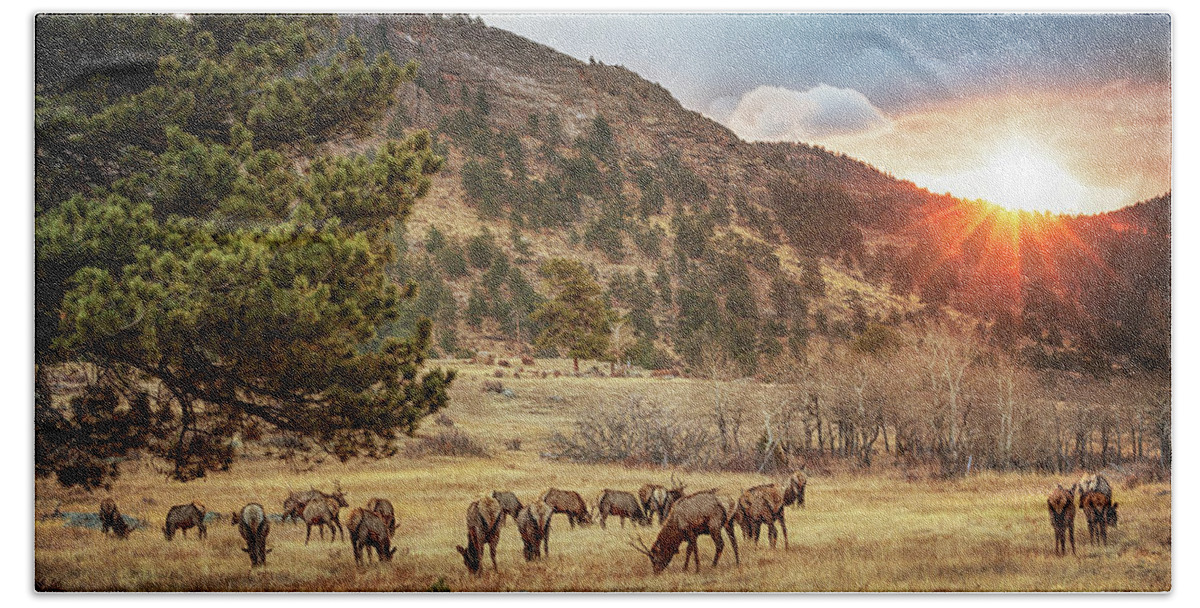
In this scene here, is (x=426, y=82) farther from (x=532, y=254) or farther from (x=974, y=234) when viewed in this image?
(x=974, y=234)

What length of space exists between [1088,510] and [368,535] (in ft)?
19.0

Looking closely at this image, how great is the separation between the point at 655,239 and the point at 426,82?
2.35m

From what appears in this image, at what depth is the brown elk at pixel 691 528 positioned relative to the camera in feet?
24.2

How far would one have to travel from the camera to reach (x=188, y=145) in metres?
7.75

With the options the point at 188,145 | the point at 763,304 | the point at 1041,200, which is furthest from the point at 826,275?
the point at 188,145

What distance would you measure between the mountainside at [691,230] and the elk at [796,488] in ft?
3.23

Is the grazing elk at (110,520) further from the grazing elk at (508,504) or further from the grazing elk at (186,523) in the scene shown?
the grazing elk at (508,504)

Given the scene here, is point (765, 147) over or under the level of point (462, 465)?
over

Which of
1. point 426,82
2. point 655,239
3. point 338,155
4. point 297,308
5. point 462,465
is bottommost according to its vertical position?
point 462,465

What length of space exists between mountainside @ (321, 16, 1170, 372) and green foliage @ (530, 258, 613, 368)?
14cm

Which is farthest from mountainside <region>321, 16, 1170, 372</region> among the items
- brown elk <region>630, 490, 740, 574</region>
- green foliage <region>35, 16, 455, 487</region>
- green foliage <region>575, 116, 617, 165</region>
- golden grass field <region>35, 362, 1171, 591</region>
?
brown elk <region>630, 490, 740, 574</region>

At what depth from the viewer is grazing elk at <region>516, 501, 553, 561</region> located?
24.7 feet

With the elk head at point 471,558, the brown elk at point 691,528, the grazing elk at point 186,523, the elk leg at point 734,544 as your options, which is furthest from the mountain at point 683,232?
the grazing elk at point 186,523

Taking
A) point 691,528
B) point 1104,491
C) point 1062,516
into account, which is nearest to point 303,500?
point 691,528
